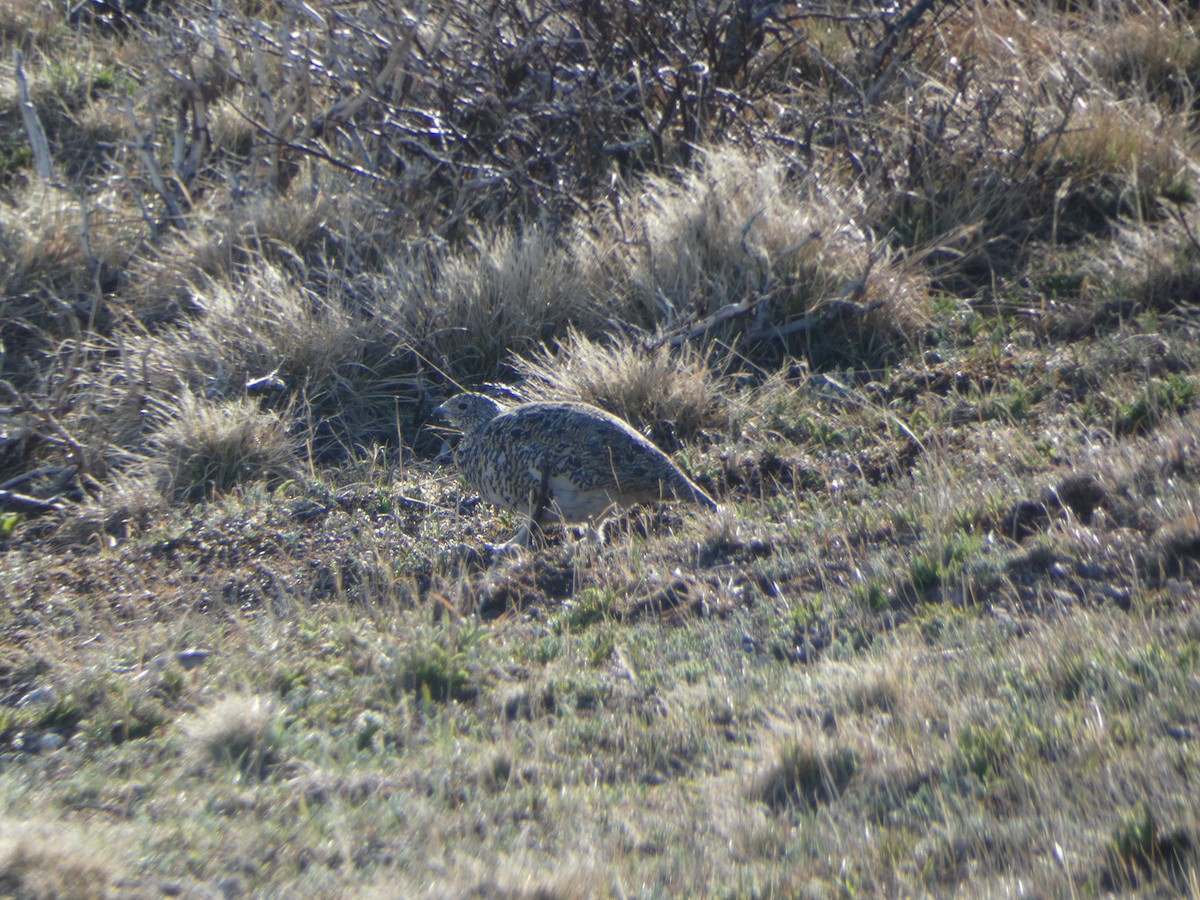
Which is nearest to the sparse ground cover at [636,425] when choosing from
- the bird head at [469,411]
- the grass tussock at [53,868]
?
the grass tussock at [53,868]

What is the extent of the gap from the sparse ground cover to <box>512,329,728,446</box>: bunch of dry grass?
0.09ft

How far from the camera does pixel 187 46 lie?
36.4 feet

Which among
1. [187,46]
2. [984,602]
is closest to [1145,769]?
[984,602]

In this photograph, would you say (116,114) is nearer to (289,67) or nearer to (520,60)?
(289,67)

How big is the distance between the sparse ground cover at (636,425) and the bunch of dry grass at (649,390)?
3 centimetres

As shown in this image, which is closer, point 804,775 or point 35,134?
point 804,775

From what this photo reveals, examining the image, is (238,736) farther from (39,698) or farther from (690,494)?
(690,494)

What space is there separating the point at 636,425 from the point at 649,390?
0.20m

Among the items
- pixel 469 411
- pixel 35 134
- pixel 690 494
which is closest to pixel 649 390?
pixel 469 411

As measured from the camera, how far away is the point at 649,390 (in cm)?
707

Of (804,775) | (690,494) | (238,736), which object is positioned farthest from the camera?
(690,494)

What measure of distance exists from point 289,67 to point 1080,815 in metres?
8.80

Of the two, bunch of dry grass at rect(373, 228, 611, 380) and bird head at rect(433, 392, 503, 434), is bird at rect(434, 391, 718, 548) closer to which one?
bird head at rect(433, 392, 503, 434)

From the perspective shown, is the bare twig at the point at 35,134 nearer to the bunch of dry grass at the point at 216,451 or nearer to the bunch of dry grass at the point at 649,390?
the bunch of dry grass at the point at 216,451
